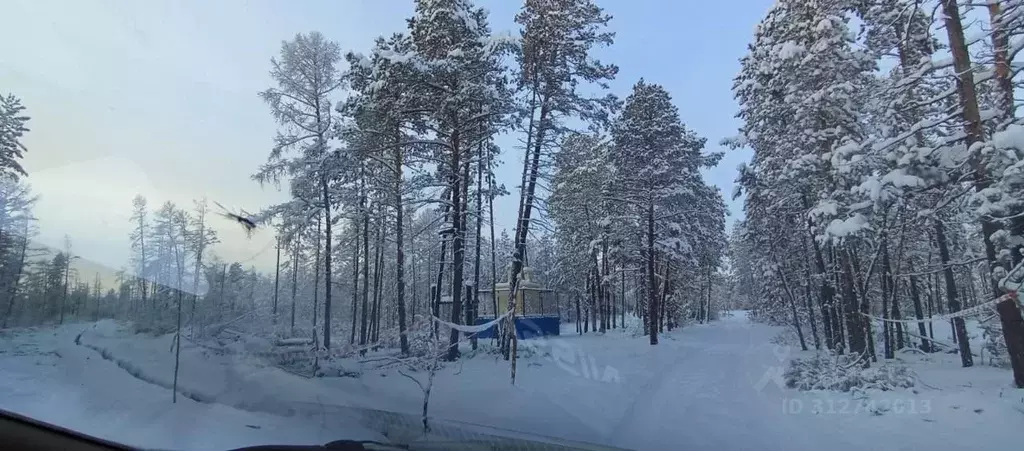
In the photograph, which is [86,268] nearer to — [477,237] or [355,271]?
[355,271]

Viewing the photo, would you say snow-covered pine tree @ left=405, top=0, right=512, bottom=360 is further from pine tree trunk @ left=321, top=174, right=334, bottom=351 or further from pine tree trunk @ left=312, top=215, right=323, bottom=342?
pine tree trunk @ left=312, top=215, right=323, bottom=342

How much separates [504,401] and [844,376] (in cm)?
597

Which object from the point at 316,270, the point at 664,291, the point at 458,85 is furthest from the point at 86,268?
the point at 664,291

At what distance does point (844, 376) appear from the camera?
875 cm

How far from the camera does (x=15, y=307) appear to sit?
11.7 ft

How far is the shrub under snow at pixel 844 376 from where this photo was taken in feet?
25.8

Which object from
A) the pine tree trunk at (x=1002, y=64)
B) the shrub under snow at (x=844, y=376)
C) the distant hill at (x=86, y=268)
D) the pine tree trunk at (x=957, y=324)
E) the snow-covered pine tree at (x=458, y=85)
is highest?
the snow-covered pine tree at (x=458, y=85)

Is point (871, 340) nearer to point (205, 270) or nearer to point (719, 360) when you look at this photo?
point (719, 360)

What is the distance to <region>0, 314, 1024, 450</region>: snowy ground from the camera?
343cm

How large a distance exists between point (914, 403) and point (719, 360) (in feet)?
19.8

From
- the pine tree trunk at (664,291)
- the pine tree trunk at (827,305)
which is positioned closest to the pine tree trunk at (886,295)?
the pine tree trunk at (827,305)

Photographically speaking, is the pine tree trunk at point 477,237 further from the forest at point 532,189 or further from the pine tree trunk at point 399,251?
the pine tree trunk at point 399,251

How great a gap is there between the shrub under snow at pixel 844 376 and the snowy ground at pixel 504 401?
0.88ft

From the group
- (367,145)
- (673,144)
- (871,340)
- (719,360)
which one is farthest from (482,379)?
(673,144)
